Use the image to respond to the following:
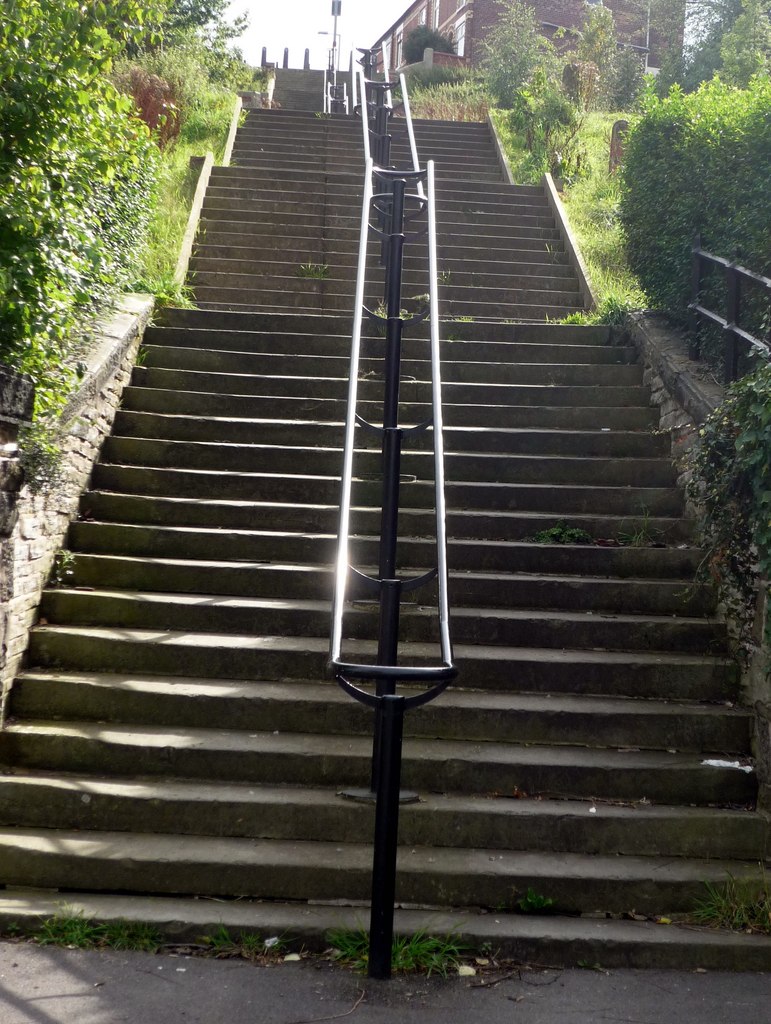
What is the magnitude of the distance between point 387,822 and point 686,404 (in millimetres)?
3714

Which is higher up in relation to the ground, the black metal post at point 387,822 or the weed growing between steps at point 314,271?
the weed growing between steps at point 314,271

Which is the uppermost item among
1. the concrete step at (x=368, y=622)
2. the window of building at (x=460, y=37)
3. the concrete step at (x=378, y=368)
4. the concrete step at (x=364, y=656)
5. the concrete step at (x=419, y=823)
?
the window of building at (x=460, y=37)

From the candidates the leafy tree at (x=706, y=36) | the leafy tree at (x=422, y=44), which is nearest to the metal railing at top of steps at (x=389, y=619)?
the leafy tree at (x=706, y=36)

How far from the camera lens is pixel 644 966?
3246 mm

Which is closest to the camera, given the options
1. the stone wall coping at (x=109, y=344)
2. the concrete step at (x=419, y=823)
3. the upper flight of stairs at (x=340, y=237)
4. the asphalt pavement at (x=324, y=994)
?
the asphalt pavement at (x=324, y=994)

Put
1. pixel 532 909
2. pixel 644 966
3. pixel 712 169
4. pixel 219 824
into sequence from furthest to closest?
pixel 712 169 → pixel 219 824 → pixel 532 909 → pixel 644 966

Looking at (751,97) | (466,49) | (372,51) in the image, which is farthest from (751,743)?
(466,49)

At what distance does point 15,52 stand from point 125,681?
→ 2753mm

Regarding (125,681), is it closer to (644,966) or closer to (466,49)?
(644,966)

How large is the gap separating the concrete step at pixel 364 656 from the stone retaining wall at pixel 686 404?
282 mm

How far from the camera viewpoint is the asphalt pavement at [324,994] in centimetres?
281

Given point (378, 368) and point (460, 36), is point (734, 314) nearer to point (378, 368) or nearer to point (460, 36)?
point (378, 368)

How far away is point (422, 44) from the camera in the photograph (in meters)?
25.6

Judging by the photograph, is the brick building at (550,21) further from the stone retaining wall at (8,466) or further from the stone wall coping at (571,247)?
the stone retaining wall at (8,466)
